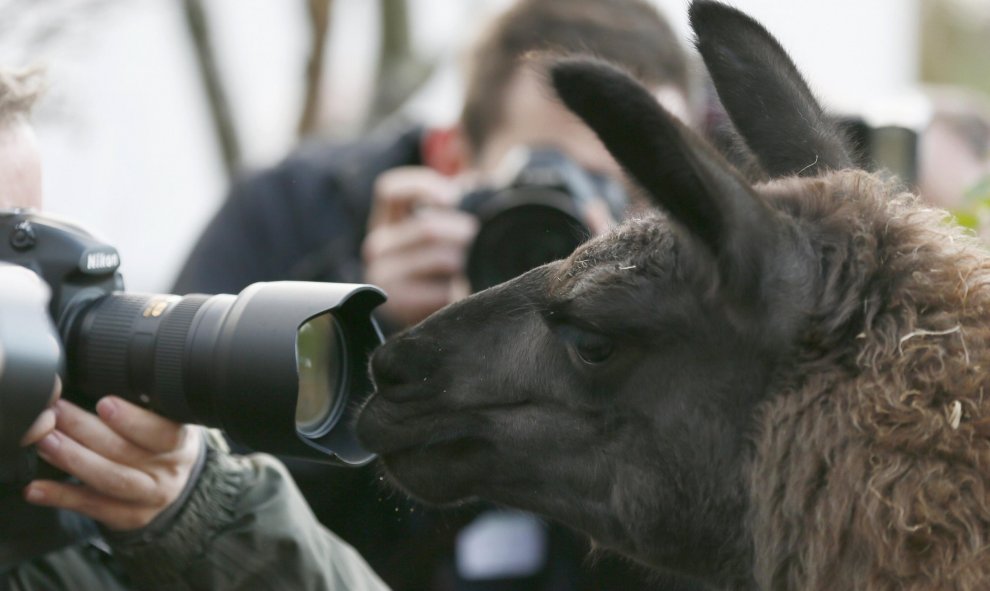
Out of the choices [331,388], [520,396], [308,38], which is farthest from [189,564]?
[308,38]

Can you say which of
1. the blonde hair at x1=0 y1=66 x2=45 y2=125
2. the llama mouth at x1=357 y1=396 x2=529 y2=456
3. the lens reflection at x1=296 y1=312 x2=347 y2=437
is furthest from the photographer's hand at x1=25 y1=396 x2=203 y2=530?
the blonde hair at x1=0 y1=66 x2=45 y2=125

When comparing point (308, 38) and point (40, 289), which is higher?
point (40, 289)

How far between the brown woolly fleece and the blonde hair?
1.40 metres

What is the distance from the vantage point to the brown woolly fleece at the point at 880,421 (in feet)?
6.11

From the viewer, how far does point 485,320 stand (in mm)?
2369

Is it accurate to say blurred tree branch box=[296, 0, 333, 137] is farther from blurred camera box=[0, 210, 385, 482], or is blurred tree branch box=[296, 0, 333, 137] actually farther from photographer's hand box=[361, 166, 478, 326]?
blurred camera box=[0, 210, 385, 482]

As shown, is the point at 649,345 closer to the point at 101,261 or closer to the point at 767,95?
the point at 767,95

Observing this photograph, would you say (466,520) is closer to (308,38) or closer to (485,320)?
(485,320)

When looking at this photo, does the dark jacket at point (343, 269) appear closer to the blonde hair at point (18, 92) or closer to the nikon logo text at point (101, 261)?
the nikon logo text at point (101, 261)

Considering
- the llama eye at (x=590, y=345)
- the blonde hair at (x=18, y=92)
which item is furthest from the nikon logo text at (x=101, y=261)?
the llama eye at (x=590, y=345)

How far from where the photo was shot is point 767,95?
243 cm

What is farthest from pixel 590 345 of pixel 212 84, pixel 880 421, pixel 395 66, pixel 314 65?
pixel 212 84

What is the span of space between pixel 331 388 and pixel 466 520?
3.93 ft

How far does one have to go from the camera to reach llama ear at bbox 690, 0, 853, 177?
240 cm
